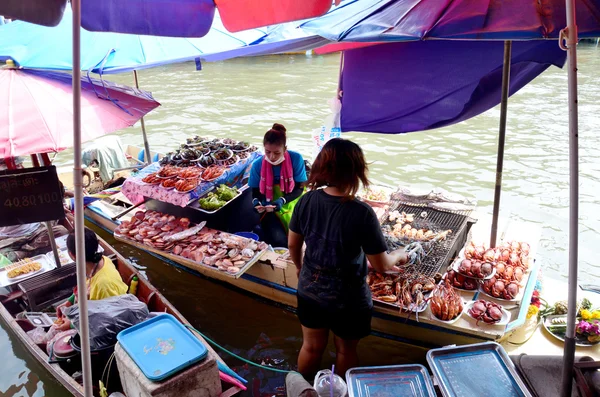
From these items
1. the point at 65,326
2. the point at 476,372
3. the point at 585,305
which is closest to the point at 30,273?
the point at 65,326

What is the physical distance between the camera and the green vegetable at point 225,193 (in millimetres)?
5336

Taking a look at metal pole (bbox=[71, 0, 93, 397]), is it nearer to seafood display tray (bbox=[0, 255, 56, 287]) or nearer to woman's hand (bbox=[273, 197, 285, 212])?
woman's hand (bbox=[273, 197, 285, 212])

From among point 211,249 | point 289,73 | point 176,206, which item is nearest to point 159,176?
point 176,206

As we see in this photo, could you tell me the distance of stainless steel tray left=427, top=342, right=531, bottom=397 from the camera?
247cm

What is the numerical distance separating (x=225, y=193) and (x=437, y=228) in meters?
2.60

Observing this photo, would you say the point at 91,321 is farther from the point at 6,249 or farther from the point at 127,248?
the point at 127,248

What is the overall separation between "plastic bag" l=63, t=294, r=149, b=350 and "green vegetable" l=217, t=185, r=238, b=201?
1.97 m

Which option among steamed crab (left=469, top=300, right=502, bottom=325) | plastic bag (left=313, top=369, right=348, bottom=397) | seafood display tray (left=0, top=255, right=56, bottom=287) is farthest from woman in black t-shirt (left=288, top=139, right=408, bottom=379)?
seafood display tray (left=0, top=255, right=56, bottom=287)

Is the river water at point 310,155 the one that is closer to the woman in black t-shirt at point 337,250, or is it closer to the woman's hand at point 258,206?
the woman's hand at point 258,206

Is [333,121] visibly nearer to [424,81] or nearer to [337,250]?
[424,81]

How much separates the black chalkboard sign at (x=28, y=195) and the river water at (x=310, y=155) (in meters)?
2.34

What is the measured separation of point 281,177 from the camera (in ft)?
16.6

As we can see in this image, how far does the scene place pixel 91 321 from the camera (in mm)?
3352

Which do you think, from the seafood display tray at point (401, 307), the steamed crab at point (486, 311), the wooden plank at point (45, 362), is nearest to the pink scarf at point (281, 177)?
the seafood display tray at point (401, 307)
